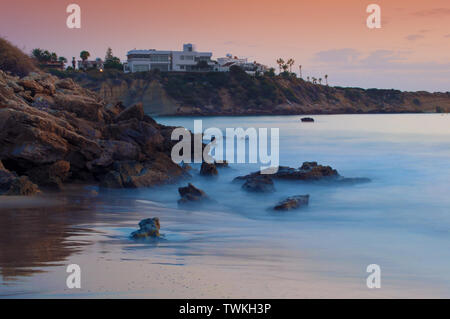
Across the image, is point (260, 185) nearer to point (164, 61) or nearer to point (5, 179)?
point (5, 179)

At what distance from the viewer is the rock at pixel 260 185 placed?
12.0 metres

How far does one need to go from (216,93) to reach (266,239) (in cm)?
7726

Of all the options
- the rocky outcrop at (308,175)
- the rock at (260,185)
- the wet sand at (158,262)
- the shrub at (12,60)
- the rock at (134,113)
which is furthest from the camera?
the shrub at (12,60)

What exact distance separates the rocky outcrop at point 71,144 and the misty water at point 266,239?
831 mm

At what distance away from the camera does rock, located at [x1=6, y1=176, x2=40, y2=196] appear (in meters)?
8.93

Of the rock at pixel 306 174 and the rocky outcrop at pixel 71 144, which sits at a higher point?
the rocky outcrop at pixel 71 144

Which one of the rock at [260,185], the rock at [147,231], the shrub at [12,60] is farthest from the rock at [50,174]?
the shrub at [12,60]

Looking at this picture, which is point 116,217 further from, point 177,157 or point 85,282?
point 177,157

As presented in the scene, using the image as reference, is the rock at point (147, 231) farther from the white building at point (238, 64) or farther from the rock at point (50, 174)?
the white building at point (238, 64)

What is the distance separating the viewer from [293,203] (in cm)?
997

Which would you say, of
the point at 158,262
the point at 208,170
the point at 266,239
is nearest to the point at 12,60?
the point at 208,170

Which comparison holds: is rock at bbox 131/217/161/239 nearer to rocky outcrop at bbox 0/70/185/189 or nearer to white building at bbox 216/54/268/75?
rocky outcrop at bbox 0/70/185/189

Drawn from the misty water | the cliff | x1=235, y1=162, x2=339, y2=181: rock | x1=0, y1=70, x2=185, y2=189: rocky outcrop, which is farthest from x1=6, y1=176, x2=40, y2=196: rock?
the cliff

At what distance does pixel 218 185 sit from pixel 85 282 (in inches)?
345
